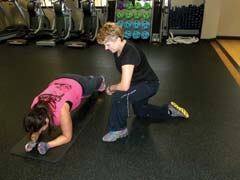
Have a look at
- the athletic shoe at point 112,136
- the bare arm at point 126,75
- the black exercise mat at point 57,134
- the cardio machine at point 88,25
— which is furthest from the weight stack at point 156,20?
the bare arm at point 126,75

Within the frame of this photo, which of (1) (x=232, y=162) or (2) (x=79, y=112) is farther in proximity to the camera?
(2) (x=79, y=112)

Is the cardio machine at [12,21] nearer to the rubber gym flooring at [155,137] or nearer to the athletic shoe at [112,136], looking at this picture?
the rubber gym flooring at [155,137]

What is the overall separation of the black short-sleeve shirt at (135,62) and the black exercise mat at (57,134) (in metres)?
0.74

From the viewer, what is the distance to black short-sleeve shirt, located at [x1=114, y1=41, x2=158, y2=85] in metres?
1.93

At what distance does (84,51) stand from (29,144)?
368cm

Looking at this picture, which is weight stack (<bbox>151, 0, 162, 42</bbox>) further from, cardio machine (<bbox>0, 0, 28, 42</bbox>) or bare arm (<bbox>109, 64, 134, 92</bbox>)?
bare arm (<bbox>109, 64, 134, 92</bbox>)

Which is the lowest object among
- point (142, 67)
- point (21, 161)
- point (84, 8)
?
point (21, 161)

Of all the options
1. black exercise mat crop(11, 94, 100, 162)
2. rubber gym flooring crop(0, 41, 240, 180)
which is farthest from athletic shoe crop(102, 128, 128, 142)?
black exercise mat crop(11, 94, 100, 162)

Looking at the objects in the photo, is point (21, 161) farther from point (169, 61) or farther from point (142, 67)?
point (169, 61)

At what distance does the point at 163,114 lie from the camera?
254 cm

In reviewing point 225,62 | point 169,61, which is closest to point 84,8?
point 169,61

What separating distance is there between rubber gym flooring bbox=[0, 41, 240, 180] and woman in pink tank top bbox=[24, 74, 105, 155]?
6.1 inches

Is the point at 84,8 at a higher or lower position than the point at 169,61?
higher

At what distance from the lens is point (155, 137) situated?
7.52 ft
